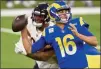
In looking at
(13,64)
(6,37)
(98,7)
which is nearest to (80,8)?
(98,7)

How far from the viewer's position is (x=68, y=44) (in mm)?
6176

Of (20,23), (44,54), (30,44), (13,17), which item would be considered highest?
(20,23)

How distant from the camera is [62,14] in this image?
20.0 feet

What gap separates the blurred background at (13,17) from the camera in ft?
40.5

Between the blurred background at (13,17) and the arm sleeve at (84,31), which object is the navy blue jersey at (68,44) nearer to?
the arm sleeve at (84,31)

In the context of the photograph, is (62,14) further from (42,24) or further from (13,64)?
(13,64)

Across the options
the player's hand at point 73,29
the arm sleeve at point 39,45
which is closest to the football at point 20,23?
the arm sleeve at point 39,45

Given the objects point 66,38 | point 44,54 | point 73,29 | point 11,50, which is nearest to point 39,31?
point 44,54

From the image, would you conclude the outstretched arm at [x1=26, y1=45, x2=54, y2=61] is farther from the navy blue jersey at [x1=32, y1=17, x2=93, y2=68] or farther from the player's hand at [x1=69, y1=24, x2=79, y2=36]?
the player's hand at [x1=69, y1=24, x2=79, y2=36]

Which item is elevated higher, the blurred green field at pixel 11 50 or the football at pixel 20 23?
the football at pixel 20 23

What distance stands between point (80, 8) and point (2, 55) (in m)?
9.82

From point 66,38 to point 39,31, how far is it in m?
0.56

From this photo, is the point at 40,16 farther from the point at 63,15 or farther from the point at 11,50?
the point at 11,50

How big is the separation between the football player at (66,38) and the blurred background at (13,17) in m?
4.29
